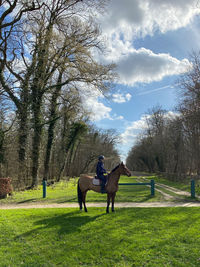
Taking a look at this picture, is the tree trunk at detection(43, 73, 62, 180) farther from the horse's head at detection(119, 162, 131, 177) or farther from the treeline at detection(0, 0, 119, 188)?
the horse's head at detection(119, 162, 131, 177)

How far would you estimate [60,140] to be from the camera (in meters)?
32.9

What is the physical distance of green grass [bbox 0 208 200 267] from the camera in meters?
5.33

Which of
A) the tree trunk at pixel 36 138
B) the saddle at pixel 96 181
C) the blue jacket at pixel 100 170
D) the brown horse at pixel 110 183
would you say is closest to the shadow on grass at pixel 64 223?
the brown horse at pixel 110 183

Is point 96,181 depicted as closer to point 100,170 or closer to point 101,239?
point 100,170

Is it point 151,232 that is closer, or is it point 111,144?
point 151,232

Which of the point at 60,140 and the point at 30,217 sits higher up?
the point at 60,140

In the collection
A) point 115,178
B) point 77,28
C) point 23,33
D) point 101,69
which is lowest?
point 115,178

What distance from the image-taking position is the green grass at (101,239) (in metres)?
5.33

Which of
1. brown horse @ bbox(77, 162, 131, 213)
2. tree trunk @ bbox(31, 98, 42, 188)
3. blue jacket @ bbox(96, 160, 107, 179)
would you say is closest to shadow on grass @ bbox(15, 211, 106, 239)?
brown horse @ bbox(77, 162, 131, 213)

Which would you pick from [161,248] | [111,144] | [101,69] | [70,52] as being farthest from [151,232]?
[111,144]

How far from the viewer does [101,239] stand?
650 cm

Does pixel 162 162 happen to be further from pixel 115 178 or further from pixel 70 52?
pixel 115 178

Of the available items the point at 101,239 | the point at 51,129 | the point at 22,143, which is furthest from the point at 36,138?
the point at 101,239

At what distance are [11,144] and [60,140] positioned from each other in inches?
605
